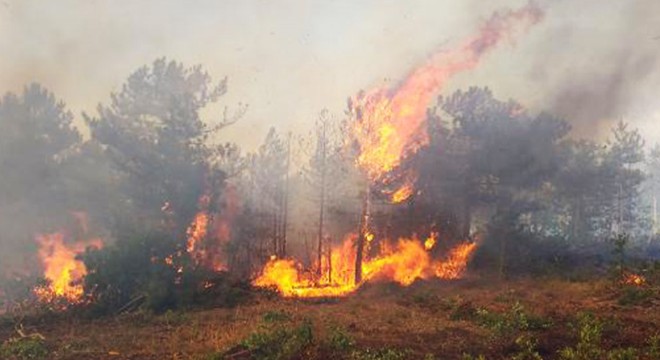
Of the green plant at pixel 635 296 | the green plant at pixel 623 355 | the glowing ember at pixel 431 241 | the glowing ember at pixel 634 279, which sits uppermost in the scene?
the glowing ember at pixel 431 241

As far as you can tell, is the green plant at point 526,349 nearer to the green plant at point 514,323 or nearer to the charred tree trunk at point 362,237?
the green plant at point 514,323

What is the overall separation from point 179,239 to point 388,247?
1447 cm

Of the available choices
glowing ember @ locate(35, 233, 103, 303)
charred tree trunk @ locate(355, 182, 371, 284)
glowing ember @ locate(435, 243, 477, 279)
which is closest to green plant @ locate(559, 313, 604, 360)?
charred tree trunk @ locate(355, 182, 371, 284)

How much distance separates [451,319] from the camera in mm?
20031

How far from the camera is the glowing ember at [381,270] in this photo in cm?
3259

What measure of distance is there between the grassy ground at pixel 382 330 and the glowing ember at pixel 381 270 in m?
4.88

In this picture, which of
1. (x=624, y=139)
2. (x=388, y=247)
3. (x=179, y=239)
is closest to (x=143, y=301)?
(x=179, y=239)

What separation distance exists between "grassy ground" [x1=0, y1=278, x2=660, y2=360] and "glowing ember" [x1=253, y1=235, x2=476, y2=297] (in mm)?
4881

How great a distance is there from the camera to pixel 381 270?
34.1m

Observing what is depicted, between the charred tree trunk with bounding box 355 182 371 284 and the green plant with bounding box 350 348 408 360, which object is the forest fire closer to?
the charred tree trunk with bounding box 355 182 371 284

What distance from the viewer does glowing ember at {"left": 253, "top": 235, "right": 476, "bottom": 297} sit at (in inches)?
1283

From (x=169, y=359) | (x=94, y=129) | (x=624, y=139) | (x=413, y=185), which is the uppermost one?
(x=624, y=139)

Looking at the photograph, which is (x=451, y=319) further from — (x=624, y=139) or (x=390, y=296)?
(x=624, y=139)

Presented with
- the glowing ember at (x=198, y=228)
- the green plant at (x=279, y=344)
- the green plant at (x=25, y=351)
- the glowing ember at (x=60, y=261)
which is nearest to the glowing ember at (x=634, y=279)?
the green plant at (x=279, y=344)
